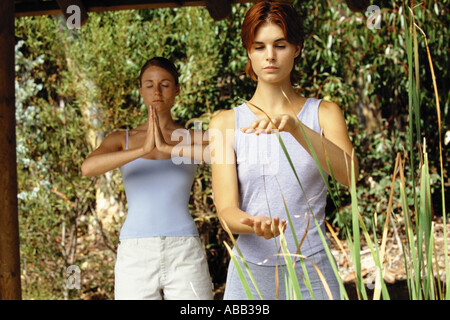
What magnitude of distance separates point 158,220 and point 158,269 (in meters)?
0.20

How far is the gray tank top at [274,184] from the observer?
1.64 meters

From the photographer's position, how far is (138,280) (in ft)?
7.20

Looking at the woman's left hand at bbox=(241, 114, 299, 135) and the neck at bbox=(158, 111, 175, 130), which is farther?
the neck at bbox=(158, 111, 175, 130)

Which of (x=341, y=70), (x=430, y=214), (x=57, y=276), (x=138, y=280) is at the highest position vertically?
(x=341, y=70)

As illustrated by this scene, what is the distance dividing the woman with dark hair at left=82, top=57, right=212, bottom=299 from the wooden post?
2.21 feet

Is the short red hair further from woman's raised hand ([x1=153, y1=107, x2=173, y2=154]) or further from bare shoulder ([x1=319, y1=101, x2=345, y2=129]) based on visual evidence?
woman's raised hand ([x1=153, y1=107, x2=173, y2=154])

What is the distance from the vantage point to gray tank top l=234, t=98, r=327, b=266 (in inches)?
64.6

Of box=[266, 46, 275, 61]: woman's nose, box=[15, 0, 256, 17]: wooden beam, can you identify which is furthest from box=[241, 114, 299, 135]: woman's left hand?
box=[15, 0, 256, 17]: wooden beam
